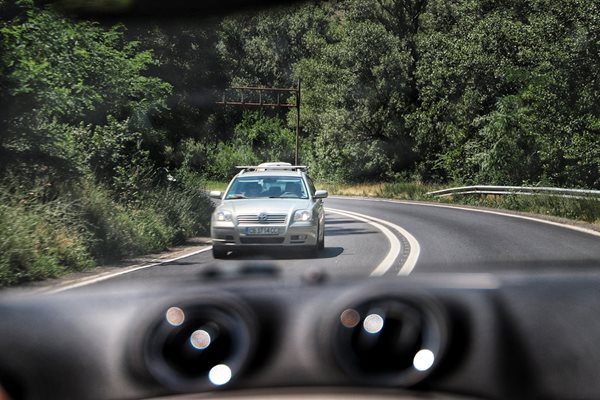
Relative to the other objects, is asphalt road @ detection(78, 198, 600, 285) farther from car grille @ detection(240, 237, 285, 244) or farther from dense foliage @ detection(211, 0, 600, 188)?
dense foliage @ detection(211, 0, 600, 188)

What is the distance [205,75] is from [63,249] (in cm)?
80

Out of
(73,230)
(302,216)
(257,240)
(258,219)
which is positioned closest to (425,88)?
(302,216)

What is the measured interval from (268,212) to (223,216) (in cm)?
39

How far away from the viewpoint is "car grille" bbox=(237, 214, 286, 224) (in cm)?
299

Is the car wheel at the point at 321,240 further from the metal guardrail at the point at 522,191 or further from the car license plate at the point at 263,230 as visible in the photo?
the metal guardrail at the point at 522,191

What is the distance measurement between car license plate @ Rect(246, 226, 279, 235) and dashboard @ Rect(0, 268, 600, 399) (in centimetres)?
110

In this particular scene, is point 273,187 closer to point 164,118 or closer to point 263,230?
point 263,230

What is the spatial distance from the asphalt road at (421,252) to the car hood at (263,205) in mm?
240

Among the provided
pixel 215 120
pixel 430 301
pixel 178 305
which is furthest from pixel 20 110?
pixel 430 301

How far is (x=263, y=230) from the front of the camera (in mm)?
2969

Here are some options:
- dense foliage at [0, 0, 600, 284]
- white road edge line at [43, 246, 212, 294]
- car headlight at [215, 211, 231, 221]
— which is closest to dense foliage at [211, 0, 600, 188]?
dense foliage at [0, 0, 600, 284]

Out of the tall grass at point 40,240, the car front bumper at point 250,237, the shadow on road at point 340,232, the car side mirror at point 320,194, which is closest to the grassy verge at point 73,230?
the tall grass at point 40,240

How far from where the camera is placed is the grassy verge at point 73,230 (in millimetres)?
2156

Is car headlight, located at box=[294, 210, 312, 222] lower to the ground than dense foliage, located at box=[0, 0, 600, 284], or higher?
lower
